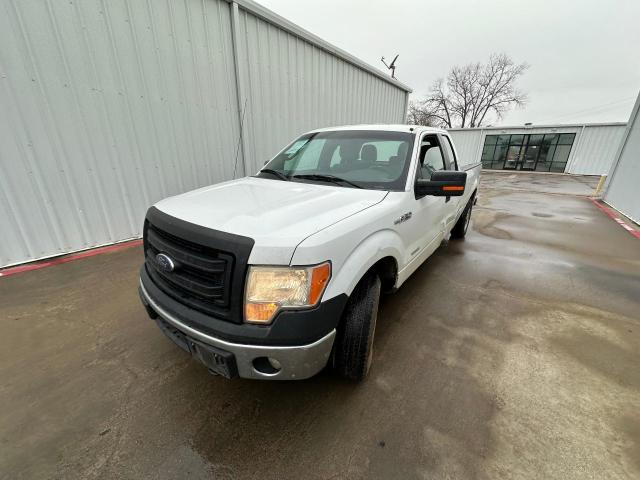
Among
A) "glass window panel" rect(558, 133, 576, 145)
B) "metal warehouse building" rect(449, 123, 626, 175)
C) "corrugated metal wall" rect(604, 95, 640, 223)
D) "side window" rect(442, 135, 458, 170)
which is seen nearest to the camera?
"side window" rect(442, 135, 458, 170)

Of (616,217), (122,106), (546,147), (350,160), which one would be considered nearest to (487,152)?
(546,147)

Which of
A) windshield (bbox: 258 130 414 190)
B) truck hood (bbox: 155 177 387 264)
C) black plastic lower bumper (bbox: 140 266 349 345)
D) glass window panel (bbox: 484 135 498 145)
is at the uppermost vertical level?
glass window panel (bbox: 484 135 498 145)

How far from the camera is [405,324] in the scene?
260 cm

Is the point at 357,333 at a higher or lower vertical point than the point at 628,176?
lower

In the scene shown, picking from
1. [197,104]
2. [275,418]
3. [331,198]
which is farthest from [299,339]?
[197,104]

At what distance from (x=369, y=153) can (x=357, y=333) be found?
5.74 feet

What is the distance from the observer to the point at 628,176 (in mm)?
7445

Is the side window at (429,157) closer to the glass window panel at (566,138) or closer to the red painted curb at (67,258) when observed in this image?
the red painted curb at (67,258)

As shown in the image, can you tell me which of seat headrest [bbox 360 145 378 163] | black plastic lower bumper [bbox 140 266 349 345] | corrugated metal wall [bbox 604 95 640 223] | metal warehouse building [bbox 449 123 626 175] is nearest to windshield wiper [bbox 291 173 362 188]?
seat headrest [bbox 360 145 378 163]

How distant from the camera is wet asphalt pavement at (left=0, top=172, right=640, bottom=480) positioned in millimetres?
1447

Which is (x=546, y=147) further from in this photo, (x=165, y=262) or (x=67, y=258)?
(x=67, y=258)

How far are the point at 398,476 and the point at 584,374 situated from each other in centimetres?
170

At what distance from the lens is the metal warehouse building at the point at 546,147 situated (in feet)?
60.7

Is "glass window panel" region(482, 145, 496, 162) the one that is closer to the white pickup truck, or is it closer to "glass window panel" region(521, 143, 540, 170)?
"glass window panel" region(521, 143, 540, 170)
